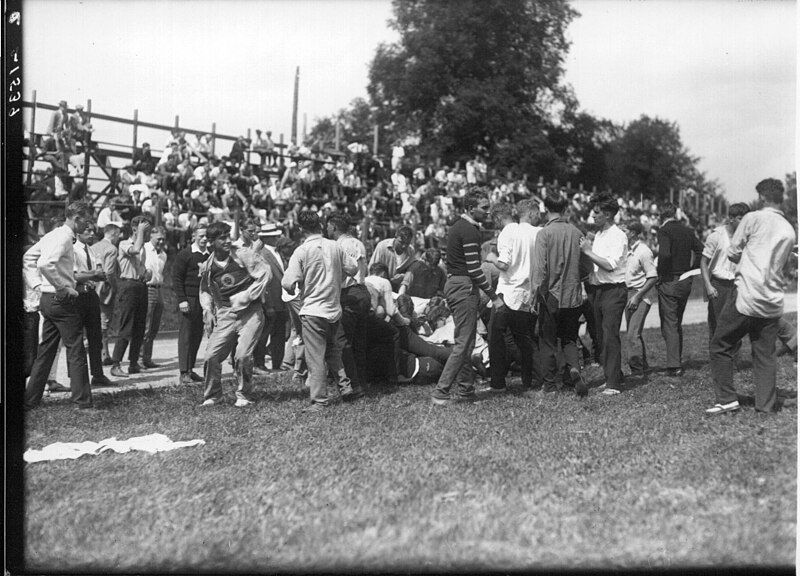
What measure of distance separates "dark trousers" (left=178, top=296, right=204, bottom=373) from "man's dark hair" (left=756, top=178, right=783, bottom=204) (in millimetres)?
6283

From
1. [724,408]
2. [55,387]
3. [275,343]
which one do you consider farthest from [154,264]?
[724,408]

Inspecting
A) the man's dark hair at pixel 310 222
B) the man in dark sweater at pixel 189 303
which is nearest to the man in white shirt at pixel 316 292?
the man's dark hair at pixel 310 222

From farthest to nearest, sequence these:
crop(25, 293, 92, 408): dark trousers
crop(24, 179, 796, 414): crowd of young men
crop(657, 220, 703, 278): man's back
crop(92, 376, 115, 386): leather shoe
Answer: crop(657, 220, 703, 278): man's back
crop(92, 376, 115, 386): leather shoe
crop(25, 293, 92, 408): dark trousers
crop(24, 179, 796, 414): crowd of young men

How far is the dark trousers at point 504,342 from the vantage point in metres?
8.91

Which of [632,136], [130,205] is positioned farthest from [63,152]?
[632,136]

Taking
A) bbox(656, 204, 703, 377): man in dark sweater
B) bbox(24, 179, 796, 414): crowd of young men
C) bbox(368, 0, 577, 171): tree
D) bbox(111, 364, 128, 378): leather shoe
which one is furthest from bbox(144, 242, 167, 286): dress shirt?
bbox(368, 0, 577, 171): tree

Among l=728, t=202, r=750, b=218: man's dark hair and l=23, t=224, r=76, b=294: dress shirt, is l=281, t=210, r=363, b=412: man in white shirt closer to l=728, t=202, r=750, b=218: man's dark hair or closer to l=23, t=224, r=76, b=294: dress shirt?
l=23, t=224, r=76, b=294: dress shirt

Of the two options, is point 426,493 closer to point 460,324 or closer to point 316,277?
point 460,324

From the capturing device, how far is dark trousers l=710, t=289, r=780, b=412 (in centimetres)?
690

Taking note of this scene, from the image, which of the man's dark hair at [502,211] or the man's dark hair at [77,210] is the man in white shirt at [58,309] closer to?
the man's dark hair at [77,210]

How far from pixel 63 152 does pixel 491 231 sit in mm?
12235

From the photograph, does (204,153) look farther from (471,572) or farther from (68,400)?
(471,572)

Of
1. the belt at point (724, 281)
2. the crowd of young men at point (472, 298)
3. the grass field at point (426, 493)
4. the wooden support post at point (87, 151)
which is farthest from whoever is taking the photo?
the wooden support post at point (87, 151)

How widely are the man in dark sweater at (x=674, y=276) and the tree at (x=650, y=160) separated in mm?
51439
